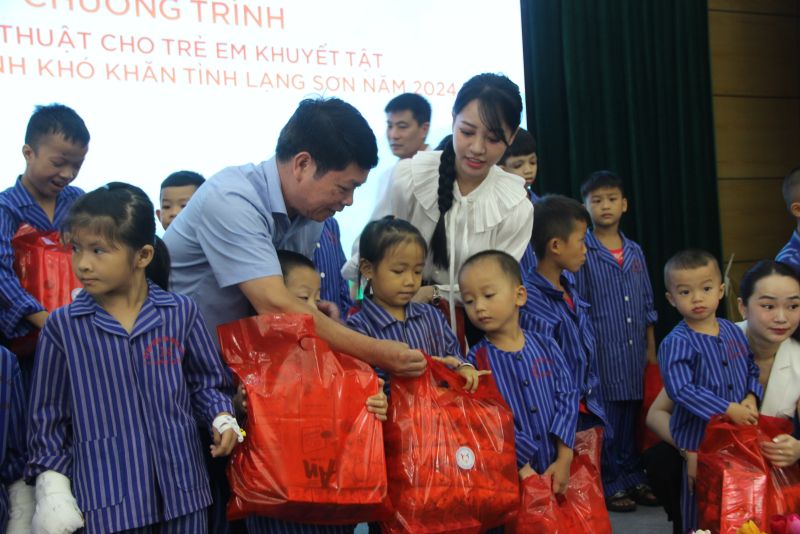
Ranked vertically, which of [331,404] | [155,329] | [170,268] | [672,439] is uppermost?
[170,268]

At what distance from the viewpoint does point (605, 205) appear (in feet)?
11.9

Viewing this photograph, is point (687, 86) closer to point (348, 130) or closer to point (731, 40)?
point (731, 40)

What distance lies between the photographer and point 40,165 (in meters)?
2.38

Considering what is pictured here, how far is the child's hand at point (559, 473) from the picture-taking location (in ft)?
7.12

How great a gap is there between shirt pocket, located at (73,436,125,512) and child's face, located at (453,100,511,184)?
3.87 ft

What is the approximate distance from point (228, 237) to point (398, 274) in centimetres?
48

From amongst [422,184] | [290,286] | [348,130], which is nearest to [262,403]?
[290,286]

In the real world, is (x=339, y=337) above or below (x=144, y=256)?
below

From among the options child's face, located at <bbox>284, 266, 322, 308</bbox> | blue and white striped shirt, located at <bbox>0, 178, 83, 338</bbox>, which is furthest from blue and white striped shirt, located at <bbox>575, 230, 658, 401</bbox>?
blue and white striped shirt, located at <bbox>0, 178, 83, 338</bbox>

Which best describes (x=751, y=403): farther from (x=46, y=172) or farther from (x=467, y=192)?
(x=46, y=172)

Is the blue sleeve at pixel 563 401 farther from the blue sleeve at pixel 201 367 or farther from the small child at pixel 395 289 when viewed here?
the blue sleeve at pixel 201 367

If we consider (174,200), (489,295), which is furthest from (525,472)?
(174,200)

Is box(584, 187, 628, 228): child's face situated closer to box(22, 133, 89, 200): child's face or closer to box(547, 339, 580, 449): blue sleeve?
box(547, 339, 580, 449): blue sleeve

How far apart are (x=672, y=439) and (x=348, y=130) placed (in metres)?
1.34
